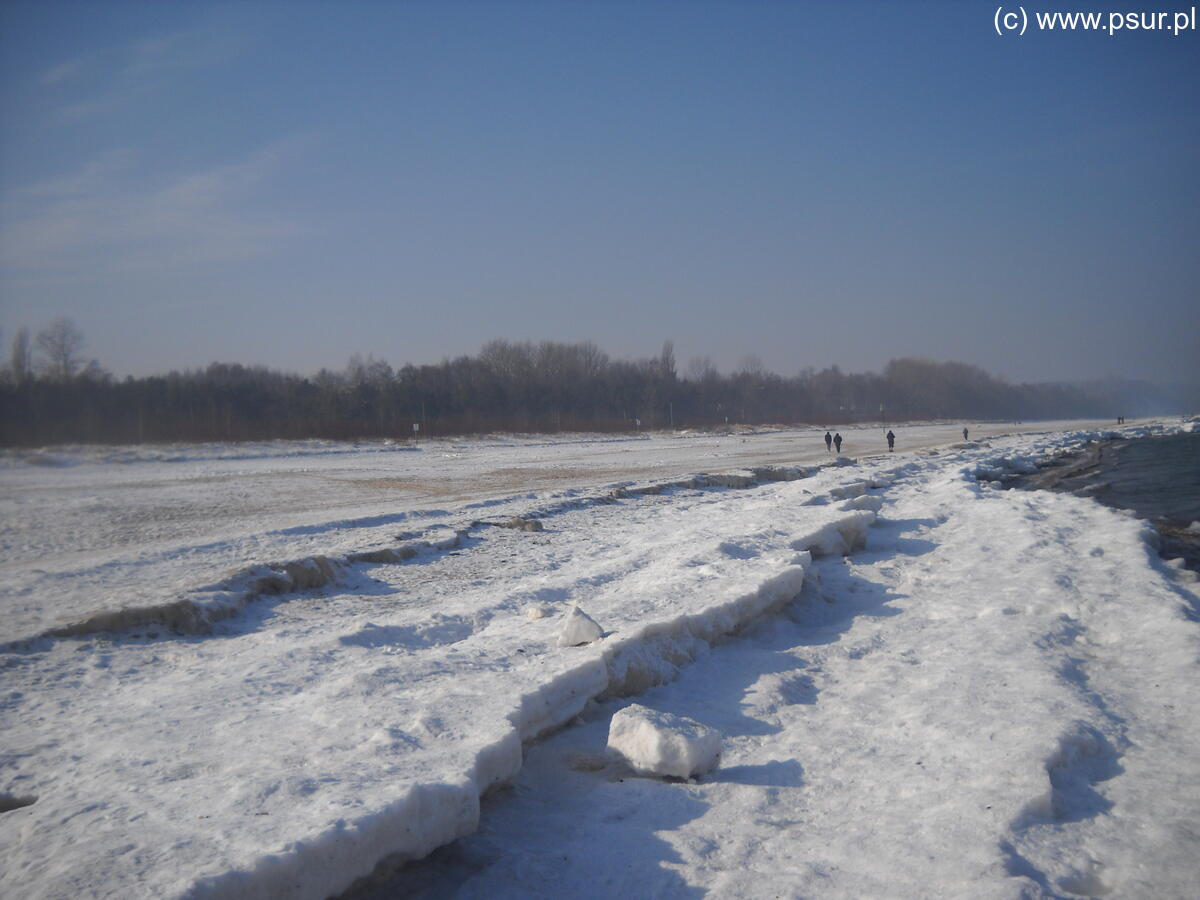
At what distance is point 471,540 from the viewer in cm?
1272

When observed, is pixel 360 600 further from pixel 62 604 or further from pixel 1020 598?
pixel 1020 598

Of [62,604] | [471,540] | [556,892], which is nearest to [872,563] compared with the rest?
[471,540]

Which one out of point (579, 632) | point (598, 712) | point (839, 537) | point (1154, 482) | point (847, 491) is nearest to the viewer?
point (598, 712)

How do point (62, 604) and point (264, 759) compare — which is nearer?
point (264, 759)

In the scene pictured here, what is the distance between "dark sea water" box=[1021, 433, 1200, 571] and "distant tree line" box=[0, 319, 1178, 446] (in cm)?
1718

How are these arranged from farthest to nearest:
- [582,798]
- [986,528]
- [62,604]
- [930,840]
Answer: [986,528]
[62,604]
[582,798]
[930,840]

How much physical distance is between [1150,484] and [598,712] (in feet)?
87.3

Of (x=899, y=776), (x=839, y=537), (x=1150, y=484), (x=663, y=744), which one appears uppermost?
(x=839, y=537)

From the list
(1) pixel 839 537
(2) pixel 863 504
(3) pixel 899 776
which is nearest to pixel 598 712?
(3) pixel 899 776

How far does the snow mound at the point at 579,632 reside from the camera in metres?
6.25

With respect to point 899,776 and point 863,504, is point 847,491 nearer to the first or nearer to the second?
point 863,504

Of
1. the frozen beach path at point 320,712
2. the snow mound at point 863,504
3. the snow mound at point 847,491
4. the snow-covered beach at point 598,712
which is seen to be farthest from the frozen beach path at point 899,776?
the snow mound at point 847,491

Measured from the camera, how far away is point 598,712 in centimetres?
554

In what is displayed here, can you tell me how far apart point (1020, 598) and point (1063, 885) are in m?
5.60
